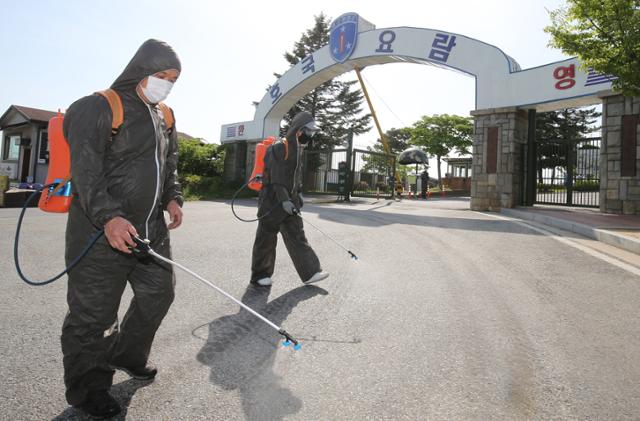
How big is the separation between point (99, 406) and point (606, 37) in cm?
1076

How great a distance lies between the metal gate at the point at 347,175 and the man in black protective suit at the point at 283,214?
36.2 feet

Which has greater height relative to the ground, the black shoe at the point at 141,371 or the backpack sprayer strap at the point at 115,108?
the backpack sprayer strap at the point at 115,108

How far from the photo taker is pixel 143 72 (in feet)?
6.66

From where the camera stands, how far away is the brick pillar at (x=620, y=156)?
10.6 meters

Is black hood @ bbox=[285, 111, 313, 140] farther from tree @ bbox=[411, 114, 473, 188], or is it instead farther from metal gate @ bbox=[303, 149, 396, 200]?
tree @ bbox=[411, 114, 473, 188]

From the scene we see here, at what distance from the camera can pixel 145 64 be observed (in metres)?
2.03

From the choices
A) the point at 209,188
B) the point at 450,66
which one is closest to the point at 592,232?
the point at 450,66

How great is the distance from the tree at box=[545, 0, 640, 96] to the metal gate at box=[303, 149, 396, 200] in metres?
8.59

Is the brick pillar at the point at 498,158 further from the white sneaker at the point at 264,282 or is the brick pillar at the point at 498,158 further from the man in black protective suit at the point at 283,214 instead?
the white sneaker at the point at 264,282

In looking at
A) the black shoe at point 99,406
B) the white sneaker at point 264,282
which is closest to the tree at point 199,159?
the white sneaker at point 264,282

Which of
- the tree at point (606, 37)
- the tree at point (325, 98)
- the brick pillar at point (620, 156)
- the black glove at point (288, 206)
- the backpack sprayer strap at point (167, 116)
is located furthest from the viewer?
the tree at point (325, 98)

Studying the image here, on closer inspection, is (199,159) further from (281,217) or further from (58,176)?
(58,176)

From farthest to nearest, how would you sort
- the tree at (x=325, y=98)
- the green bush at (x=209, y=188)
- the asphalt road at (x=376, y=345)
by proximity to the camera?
the tree at (x=325, y=98) → the green bush at (x=209, y=188) → the asphalt road at (x=376, y=345)

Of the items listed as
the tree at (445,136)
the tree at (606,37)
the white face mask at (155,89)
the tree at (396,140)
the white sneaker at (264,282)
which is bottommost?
the white sneaker at (264,282)
